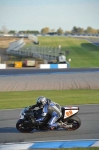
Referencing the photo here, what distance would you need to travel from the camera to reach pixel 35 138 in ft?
45.9

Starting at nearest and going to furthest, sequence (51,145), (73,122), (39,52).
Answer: (51,145) → (73,122) → (39,52)

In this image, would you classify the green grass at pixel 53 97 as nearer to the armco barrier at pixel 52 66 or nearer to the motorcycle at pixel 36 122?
the motorcycle at pixel 36 122

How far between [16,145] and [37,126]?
71.3 inches

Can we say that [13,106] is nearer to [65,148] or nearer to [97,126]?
[97,126]

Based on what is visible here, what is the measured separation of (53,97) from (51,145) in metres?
11.3

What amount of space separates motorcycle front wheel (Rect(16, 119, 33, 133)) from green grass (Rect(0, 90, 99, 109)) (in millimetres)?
6185

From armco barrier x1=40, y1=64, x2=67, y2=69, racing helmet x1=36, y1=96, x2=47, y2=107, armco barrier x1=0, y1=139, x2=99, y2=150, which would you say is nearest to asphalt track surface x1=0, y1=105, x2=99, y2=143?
armco barrier x1=0, y1=139, x2=99, y2=150

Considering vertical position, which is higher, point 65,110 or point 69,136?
point 65,110

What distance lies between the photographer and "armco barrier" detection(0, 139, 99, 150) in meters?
12.7

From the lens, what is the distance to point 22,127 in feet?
47.9

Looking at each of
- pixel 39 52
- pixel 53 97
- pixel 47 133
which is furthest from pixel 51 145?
pixel 39 52

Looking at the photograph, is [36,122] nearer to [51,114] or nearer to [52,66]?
[51,114]

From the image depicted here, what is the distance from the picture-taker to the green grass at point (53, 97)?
866 inches

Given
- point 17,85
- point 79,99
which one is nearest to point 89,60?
point 17,85
